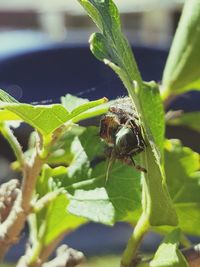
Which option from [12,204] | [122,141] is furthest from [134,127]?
[12,204]

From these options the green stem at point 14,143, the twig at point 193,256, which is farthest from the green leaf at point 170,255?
the green stem at point 14,143

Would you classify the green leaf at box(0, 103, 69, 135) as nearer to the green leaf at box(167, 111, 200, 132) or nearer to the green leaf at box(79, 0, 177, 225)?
the green leaf at box(79, 0, 177, 225)

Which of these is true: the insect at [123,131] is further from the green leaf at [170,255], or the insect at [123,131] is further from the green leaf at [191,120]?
the green leaf at [191,120]

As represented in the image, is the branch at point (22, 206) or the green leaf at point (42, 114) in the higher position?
the green leaf at point (42, 114)

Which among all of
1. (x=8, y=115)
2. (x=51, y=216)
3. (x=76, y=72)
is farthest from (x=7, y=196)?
(x=76, y=72)

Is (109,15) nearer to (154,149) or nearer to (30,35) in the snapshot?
(154,149)

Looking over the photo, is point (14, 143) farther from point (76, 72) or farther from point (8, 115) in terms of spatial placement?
point (76, 72)

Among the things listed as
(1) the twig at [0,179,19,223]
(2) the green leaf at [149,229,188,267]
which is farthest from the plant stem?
(1) the twig at [0,179,19,223]
